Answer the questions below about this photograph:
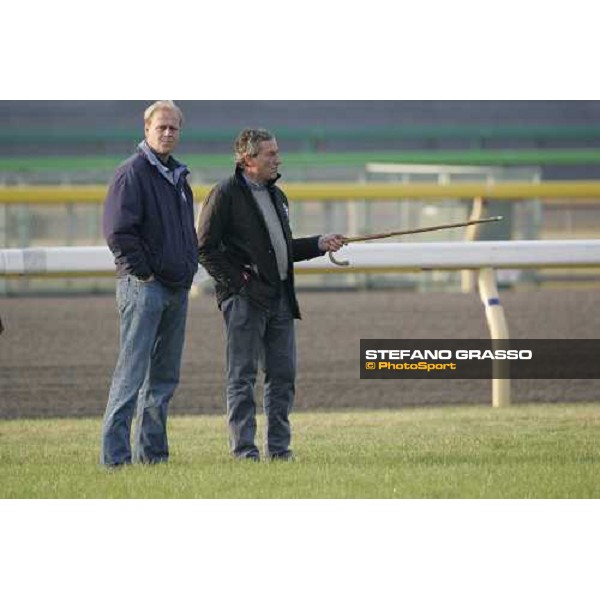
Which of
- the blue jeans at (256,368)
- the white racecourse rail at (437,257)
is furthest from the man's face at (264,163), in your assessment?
the white racecourse rail at (437,257)

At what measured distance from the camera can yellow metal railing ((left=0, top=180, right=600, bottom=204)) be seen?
21.9ft

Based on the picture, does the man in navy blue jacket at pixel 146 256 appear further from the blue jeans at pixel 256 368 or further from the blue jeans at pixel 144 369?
the blue jeans at pixel 256 368

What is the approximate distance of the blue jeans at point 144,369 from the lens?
5.14m

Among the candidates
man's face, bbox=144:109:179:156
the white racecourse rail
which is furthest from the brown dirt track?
man's face, bbox=144:109:179:156

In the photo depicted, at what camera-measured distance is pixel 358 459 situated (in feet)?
17.2

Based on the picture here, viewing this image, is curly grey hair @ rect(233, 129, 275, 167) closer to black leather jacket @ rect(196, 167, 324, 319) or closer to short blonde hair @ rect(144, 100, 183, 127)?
black leather jacket @ rect(196, 167, 324, 319)

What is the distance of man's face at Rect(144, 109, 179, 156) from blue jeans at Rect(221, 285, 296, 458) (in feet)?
1.62

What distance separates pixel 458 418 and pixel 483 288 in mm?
648

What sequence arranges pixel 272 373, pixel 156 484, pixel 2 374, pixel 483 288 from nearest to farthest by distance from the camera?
pixel 156 484 < pixel 272 373 < pixel 483 288 < pixel 2 374

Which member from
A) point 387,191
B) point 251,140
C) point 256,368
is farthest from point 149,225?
point 387,191

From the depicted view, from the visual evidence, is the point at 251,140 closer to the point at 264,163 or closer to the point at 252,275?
the point at 264,163

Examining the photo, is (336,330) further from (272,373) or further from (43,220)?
(272,373)

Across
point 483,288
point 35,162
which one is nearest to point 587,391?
point 483,288

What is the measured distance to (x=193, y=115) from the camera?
20.6 feet
